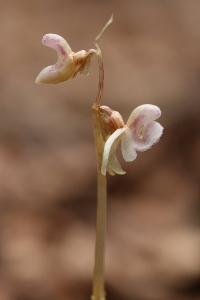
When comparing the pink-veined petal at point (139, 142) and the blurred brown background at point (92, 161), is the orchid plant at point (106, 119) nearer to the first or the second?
the pink-veined petal at point (139, 142)

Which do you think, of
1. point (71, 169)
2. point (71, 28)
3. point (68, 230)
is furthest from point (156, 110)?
point (71, 28)

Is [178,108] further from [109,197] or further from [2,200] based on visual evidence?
[2,200]

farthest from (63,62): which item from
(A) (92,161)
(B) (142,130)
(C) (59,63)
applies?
(A) (92,161)

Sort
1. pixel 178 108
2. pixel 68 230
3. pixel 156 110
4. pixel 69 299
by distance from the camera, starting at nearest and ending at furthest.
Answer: pixel 156 110 → pixel 69 299 → pixel 68 230 → pixel 178 108

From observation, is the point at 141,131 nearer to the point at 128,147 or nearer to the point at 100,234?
the point at 128,147

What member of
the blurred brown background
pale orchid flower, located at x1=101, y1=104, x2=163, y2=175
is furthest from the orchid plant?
the blurred brown background

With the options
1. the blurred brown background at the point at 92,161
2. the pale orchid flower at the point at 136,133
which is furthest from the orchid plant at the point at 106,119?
the blurred brown background at the point at 92,161

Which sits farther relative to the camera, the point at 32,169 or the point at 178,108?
the point at 178,108
